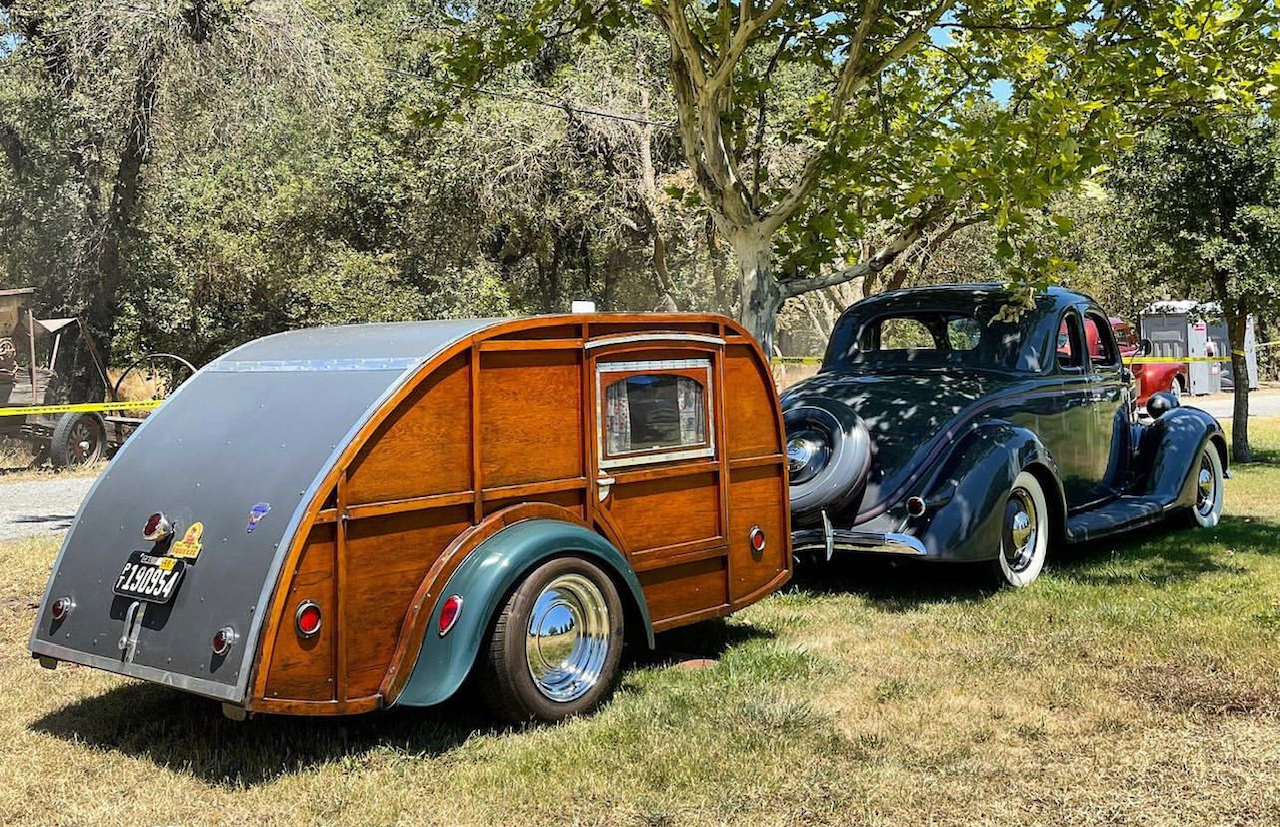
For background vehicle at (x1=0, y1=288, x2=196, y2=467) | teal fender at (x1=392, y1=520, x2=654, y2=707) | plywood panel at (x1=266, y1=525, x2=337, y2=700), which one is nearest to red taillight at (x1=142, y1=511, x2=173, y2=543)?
plywood panel at (x1=266, y1=525, x2=337, y2=700)

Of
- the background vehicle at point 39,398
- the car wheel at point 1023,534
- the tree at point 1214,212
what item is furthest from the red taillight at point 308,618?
the tree at point 1214,212

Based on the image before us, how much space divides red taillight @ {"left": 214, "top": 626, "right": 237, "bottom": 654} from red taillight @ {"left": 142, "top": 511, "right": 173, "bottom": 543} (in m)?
0.60

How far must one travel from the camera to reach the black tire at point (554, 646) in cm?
489

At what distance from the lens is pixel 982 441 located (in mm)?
7574

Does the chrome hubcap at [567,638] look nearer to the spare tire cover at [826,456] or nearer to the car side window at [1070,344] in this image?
the spare tire cover at [826,456]

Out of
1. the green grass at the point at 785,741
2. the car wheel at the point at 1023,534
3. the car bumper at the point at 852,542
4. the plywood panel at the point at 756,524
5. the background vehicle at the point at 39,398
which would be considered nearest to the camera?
the green grass at the point at 785,741

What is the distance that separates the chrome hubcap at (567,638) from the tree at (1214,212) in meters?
11.0

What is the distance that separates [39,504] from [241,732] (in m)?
8.84

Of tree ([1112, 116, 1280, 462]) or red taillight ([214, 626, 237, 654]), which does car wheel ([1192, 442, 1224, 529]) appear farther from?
red taillight ([214, 626, 237, 654])

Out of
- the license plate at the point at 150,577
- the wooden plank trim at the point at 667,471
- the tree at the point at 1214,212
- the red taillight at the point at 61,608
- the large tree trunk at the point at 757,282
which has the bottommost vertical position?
the red taillight at the point at 61,608

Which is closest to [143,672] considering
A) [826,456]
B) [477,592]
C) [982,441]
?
[477,592]

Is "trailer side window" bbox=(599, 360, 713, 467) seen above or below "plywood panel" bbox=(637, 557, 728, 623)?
above

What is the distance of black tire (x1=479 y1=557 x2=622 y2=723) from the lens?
4.89 meters

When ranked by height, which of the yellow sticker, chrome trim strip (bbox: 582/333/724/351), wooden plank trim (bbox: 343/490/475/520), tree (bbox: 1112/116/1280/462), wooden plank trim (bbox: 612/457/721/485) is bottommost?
the yellow sticker
